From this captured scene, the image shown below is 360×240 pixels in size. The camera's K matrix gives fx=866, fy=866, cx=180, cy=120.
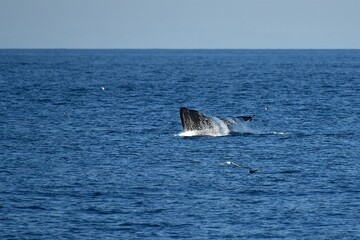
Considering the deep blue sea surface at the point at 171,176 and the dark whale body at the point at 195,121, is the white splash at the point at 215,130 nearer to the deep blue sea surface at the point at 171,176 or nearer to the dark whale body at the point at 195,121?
the dark whale body at the point at 195,121

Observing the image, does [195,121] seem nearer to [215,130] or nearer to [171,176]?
[215,130]

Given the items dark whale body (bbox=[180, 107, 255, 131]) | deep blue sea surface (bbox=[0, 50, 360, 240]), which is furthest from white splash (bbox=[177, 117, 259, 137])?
deep blue sea surface (bbox=[0, 50, 360, 240])

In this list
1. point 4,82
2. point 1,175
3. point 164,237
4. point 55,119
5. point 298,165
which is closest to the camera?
point 164,237

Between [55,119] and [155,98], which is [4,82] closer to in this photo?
[155,98]

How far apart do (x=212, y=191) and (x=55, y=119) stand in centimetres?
3082

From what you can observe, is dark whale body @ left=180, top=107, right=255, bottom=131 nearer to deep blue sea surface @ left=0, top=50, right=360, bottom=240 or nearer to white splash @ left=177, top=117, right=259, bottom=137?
white splash @ left=177, top=117, right=259, bottom=137

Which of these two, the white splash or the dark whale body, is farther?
the white splash

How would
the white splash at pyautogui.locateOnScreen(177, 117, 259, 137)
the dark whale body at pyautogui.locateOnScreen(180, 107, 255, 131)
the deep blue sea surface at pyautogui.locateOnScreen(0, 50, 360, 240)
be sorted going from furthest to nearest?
the white splash at pyautogui.locateOnScreen(177, 117, 259, 137), the dark whale body at pyautogui.locateOnScreen(180, 107, 255, 131), the deep blue sea surface at pyautogui.locateOnScreen(0, 50, 360, 240)

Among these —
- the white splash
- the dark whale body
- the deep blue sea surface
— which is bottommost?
the deep blue sea surface

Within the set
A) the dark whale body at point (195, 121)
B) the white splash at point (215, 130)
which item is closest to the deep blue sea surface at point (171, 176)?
the white splash at point (215, 130)

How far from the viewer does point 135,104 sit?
80188mm

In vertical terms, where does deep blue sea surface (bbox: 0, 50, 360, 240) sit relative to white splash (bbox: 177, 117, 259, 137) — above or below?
below

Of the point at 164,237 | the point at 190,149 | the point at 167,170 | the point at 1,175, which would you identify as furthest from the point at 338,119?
the point at 164,237

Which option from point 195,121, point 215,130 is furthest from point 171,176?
point 215,130
